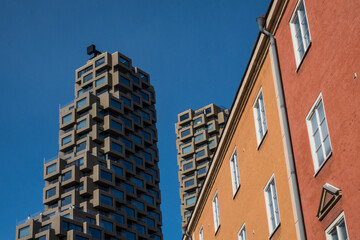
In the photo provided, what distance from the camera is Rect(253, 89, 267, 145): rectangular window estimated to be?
765 inches

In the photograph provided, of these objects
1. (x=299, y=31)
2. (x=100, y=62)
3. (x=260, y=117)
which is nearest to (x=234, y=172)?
(x=260, y=117)

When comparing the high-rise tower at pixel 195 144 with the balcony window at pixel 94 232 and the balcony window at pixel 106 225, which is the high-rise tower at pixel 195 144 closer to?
the balcony window at pixel 106 225

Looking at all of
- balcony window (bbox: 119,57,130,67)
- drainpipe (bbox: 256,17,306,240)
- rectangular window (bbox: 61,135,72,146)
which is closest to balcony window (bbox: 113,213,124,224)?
rectangular window (bbox: 61,135,72,146)

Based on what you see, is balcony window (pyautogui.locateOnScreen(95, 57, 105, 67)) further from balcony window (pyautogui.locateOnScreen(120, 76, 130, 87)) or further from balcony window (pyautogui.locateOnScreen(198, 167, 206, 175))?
balcony window (pyautogui.locateOnScreen(198, 167, 206, 175))

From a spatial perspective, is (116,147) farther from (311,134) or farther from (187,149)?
(311,134)

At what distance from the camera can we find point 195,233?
31312 millimetres

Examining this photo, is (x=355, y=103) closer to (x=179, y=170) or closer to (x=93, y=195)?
(x=93, y=195)

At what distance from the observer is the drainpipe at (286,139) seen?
15.1m

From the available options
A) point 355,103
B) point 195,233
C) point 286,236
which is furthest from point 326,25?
point 195,233

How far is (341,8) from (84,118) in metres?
97.5

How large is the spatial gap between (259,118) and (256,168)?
5.52ft

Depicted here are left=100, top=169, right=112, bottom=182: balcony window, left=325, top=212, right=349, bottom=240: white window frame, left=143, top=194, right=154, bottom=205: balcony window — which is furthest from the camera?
left=143, top=194, right=154, bottom=205: balcony window

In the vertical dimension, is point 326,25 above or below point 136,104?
below

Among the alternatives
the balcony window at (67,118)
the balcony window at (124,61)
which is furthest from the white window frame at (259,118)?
the balcony window at (124,61)
